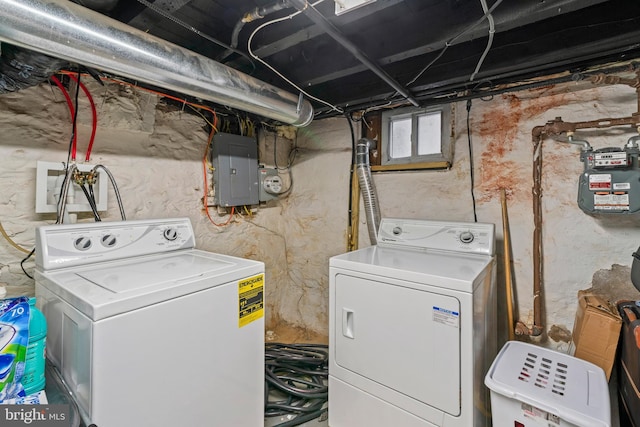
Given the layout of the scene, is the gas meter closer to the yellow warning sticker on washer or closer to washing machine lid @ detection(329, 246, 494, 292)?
washing machine lid @ detection(329, 246, 494, 292)

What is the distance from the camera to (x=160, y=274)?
3.80ft

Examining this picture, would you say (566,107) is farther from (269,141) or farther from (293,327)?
(293,327)

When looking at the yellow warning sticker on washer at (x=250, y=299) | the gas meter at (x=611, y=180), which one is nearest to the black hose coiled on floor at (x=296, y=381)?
the yellow warning sticker on washer at (x=250, y=299)

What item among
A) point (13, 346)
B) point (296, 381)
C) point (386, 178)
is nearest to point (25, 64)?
point (13, 346)

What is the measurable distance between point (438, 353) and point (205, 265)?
108 cm

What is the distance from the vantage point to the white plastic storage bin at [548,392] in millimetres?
1064

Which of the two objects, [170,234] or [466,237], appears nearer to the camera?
[170,234]

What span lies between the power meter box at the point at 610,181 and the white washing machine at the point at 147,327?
1.66 m

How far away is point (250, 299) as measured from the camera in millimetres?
1269

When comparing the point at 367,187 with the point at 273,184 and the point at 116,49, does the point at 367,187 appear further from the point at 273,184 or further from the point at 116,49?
the point at 116,49

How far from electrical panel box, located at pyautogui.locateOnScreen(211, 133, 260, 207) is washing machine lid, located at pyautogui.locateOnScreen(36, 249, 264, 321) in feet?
2.65

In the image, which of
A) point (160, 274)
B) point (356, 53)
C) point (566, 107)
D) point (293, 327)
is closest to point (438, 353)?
point (160, 274)

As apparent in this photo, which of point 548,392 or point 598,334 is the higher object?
point 598,334

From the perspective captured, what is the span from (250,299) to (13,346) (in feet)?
2.36
